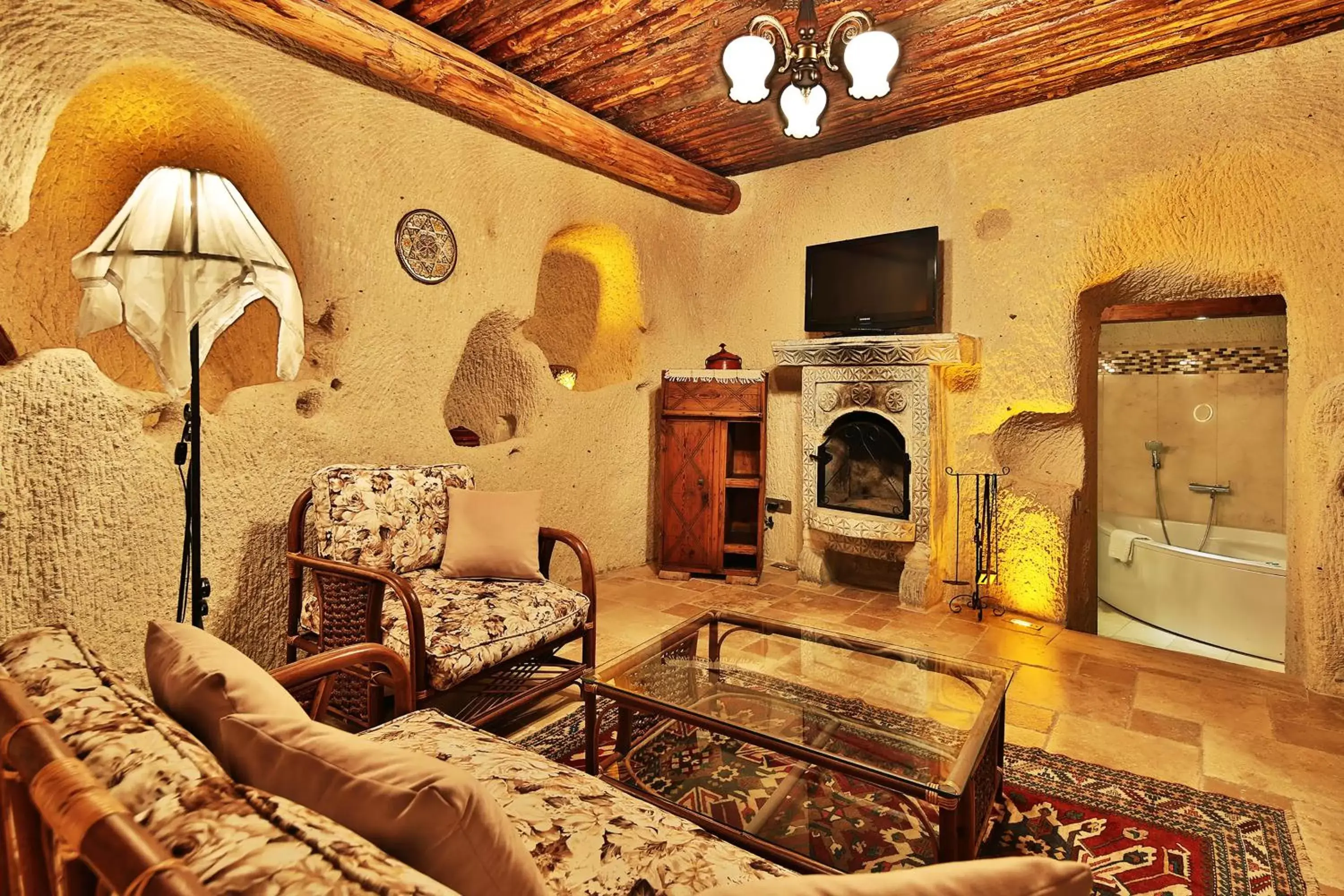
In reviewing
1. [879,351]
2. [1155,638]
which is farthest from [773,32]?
[1155,638]

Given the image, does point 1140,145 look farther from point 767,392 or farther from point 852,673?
point 852,673

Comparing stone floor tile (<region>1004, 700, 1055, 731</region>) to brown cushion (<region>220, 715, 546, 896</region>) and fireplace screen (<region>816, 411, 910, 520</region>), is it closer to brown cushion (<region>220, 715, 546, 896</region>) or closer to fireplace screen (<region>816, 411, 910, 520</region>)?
fireplace screen (<region>816, 411, 910, 520</region>)

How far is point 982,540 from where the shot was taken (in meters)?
4.05

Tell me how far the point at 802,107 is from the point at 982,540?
8.89 ft

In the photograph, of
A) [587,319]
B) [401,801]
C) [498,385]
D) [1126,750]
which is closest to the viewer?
[401,801]

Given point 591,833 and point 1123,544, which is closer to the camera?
point 591,833

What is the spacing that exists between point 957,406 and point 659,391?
6.52 feet

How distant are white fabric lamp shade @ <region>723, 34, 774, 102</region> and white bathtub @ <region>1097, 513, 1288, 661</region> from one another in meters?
3.75

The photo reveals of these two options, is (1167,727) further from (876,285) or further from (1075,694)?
(876,285)

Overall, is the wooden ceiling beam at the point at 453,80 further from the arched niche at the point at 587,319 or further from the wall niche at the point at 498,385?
the wall niche at the point at 498,385

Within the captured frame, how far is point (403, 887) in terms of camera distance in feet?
1.91

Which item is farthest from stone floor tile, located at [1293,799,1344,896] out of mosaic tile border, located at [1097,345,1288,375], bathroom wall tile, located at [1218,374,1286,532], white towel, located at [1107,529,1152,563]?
bathroom wall tile, located at [1218,374,1286,532]

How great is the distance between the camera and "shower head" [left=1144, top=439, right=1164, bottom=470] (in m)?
5.87

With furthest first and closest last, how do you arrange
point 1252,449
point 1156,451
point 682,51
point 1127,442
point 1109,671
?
point 1127,442 → point 1156,451 → point 1252,449 → point 682,51 → point 1109,671
